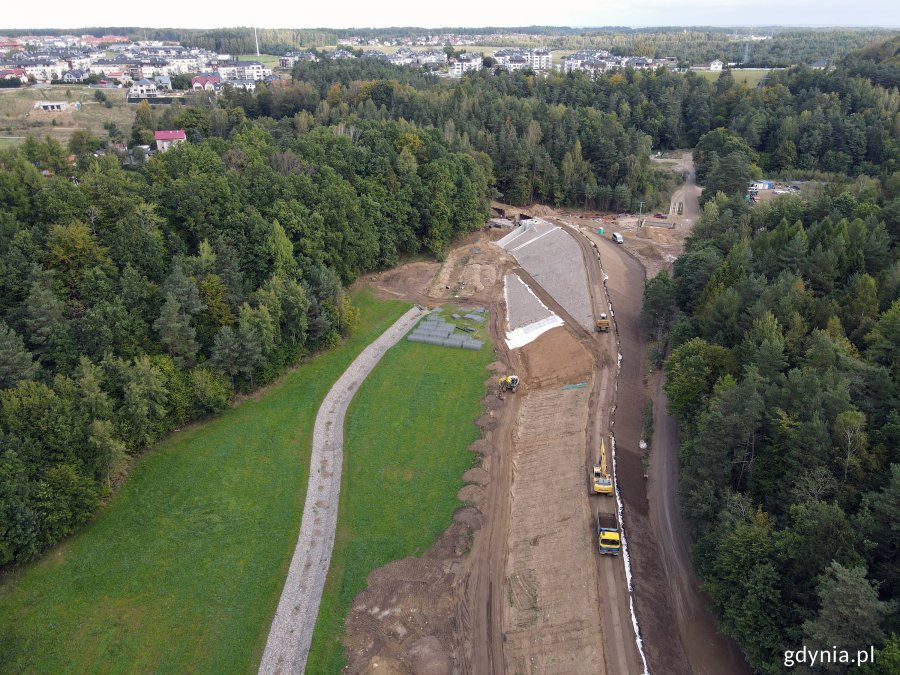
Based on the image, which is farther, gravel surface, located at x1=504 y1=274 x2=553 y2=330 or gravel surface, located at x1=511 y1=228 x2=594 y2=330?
gravel surface, located at x1=511 y1=228 x2=594 y2=330

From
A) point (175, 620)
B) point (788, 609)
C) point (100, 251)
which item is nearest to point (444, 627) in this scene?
point (175, 620)

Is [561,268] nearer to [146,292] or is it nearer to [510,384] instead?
[510,384]

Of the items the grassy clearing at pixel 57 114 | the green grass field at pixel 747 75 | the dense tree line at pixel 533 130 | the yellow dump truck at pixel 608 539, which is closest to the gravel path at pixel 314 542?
the yellow dump truck at pixel 608 539

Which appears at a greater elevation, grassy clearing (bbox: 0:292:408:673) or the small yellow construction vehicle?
the small yellow construction vehicle

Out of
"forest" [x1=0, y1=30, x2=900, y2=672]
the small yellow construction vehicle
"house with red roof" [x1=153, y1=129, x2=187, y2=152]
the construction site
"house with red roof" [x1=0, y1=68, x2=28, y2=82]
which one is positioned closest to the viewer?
"forest" [x1=0, y1=30, x2=900, y2=672]

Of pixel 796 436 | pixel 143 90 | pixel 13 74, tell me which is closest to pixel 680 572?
pixel 796 436

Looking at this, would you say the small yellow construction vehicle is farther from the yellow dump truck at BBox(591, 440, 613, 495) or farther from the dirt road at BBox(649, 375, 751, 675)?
the yellow dump truck at BBox(591, 440, 613, 495)

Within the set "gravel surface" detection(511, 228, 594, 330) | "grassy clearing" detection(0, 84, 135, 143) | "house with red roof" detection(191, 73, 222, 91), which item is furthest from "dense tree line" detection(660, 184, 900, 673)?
"house with red roof" detection(191, 73, 222, 91)

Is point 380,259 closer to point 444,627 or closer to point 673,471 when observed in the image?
point 673,471
